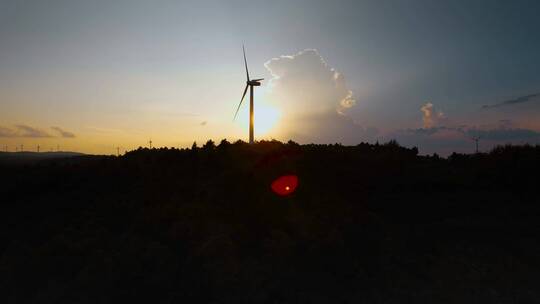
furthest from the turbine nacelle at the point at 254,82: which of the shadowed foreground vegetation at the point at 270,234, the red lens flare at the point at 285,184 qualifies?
the red lens flare at the point at 285,184

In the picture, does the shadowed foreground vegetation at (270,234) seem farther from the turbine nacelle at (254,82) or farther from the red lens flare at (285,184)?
the turbine nacelle at (254,82)

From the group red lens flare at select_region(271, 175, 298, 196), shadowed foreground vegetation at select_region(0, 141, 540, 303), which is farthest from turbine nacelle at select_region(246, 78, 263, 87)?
red lens flare at select_region(271, 175, 298, 196)

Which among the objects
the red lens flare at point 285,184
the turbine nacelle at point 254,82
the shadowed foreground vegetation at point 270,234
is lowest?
the shadowed foreground vegetation at point 270,234

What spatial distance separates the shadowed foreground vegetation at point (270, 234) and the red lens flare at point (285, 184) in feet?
1.16

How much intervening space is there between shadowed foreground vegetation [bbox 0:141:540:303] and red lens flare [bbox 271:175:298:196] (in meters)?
0.35

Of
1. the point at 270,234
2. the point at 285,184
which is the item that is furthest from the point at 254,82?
the point at 270,234

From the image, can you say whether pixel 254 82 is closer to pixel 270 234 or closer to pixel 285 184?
pixel 285 184

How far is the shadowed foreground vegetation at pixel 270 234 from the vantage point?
50.8 feet

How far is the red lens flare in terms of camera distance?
22.5 m

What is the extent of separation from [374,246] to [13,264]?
14924 mm

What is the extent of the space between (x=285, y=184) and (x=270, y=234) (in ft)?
17.4

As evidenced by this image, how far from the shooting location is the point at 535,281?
50.3ft

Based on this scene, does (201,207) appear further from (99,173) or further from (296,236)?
(99,173)

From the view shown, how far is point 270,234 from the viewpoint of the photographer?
18.5m
